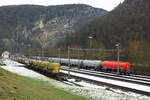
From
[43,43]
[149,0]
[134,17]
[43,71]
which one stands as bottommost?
[43,71]

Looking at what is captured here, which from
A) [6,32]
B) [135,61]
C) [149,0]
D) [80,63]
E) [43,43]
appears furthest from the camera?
[6,32]

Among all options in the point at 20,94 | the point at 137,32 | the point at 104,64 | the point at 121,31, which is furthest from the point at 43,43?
the point at 20,94

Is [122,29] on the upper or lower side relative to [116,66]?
upper

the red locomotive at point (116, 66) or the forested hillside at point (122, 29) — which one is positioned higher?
the forested hillside at point (122, 29)

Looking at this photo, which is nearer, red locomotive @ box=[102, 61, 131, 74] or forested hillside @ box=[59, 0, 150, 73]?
red locomotive @ box=[102, 61, 131, 74]

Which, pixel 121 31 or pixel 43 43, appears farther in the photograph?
pixel 43 43

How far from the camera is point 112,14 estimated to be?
12675 centimetres

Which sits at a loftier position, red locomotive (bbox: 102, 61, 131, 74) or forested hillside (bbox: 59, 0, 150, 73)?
forested hillside (bbox: 59, 0, 150, 73)

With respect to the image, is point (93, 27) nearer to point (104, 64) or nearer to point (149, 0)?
point (149, 0)

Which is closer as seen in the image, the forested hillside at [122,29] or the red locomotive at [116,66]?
the red locomotive at [116,66]

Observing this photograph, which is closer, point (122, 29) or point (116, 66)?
point (116, 66)

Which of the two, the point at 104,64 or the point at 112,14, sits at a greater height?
the point at 112,14

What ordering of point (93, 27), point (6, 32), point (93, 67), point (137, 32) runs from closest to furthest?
point (93, 67) → point (137, 32) → point (93, 27) → point (6, 32)

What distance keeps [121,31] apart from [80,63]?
46.5 metres
